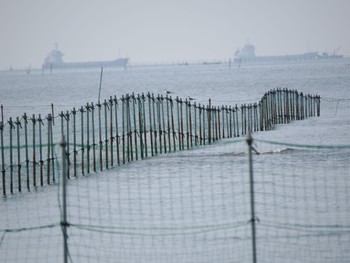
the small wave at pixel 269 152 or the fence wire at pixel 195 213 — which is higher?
the small wave at pixel 269 152

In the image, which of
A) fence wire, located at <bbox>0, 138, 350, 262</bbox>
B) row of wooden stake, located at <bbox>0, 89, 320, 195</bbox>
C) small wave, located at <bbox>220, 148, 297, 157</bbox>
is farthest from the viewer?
small wave, located at <bbox>220, 148, 297, 157</bbox>

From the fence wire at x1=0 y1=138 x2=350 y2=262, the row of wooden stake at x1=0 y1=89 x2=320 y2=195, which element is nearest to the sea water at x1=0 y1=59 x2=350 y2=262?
the fence wire at x1=0 y1=138 x2=350 y2=262

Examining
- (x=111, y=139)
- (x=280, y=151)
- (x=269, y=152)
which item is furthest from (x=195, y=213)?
(x=280, y=151)

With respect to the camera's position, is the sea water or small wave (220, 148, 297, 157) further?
small wave (220, 148, 297, 157)

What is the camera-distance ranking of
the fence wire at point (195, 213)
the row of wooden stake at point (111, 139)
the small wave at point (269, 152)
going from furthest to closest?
the small wave at point (269, 152)
the row of wooden stake at point (111, 139)
the fence wire at point (195, 213)

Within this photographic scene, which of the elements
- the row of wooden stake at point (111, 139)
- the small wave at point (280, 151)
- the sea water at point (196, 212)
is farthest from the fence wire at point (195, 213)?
the row of wooden stake at point (111, 139)

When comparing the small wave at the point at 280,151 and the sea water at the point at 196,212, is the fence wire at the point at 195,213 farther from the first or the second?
the small wave at the point at 280,151

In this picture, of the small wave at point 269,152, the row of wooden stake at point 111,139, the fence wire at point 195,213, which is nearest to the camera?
the fence wire at point 195,213

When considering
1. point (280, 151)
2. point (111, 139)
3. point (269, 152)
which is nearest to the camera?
point (111, 139)

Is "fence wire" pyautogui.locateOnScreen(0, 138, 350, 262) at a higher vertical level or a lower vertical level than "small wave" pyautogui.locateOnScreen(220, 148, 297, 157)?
lower

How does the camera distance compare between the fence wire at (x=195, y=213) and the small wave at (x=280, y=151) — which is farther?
the small wave at (x=280, y=151)

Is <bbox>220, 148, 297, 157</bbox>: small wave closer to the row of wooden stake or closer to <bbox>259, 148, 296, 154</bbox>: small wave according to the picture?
<bbox>259, 148, 296, 154</bbox>: small wave

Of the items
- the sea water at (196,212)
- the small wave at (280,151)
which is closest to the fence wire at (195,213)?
the sea water at (196,212)

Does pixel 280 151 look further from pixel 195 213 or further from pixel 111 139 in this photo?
pixel 195 213
